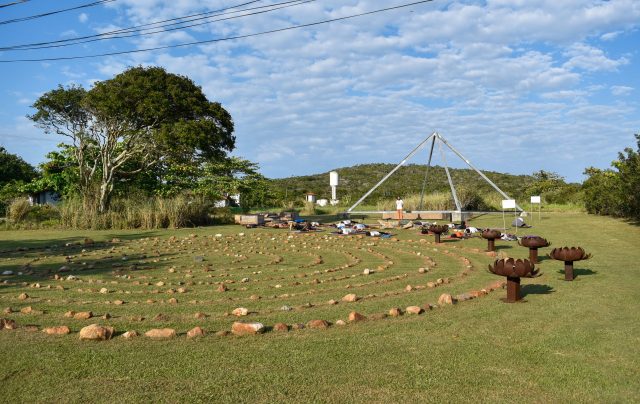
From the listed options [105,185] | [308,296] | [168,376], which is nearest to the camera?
[168,376]

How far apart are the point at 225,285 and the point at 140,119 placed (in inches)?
550

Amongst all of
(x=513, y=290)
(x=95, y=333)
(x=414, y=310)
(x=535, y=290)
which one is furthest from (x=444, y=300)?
(x=95, y=333)

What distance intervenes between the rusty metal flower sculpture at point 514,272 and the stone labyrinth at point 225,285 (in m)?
0.51

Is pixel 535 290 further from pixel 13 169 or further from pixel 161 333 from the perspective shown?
pixel 13 169

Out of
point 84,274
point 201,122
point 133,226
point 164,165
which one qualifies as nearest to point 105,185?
point 133,226

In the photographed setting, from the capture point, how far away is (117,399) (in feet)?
11.9

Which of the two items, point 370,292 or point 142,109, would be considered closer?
point 370,292

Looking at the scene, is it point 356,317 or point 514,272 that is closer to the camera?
point 356,317

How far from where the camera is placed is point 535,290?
23.9ft

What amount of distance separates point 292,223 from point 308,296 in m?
11.5

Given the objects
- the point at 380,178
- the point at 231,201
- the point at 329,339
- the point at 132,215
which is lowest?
the point at 329,339

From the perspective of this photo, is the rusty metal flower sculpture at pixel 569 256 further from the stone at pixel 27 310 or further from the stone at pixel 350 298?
the stone at pixel 27 310

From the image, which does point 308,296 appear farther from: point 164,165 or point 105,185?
point 164,165

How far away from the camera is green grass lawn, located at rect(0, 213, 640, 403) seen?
380 centimetres
